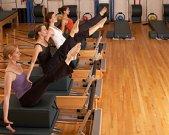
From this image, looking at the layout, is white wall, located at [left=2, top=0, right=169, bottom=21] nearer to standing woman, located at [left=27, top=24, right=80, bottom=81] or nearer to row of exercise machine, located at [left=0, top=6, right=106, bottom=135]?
row of exercise machine, located at [left=0, top=6, right=106, bottom=135]

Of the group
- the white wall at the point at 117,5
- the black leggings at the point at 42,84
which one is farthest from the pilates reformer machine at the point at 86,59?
the white wall at the point at 117,5

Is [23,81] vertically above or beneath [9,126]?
above

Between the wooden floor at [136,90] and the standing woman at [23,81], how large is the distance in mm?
816

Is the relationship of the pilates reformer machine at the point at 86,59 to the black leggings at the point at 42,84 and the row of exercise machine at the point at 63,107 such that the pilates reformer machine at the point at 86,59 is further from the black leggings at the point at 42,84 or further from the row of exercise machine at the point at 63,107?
the black leggings at the point at 42,84

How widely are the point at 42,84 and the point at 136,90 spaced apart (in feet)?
7.99

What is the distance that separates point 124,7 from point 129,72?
548cm

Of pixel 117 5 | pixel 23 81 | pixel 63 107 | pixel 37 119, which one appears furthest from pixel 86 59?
pixel 117 5

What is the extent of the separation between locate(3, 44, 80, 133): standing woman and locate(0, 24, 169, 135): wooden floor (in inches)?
32.1

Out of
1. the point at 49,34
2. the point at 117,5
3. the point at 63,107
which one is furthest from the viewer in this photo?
the point at 117,5

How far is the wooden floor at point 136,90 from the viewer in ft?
13.7

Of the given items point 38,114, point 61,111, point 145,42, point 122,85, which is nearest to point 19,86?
point 38,114

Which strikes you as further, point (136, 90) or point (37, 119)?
point (136, 90)

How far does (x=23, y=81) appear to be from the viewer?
11.5 feet

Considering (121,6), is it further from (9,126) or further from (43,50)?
(9,126)
